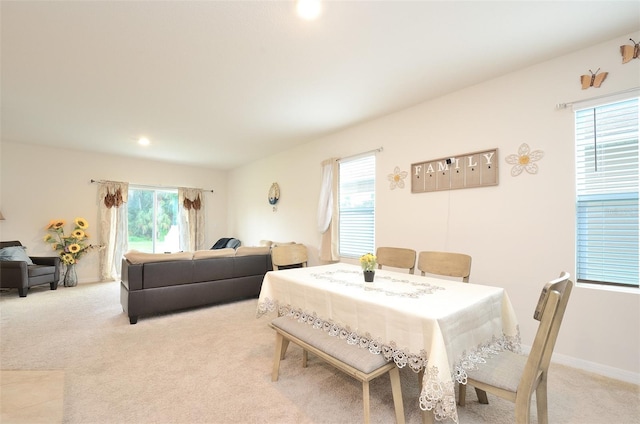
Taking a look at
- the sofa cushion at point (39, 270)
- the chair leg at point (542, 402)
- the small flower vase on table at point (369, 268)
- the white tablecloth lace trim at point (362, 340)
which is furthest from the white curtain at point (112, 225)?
the chair leg at point (542, 402)

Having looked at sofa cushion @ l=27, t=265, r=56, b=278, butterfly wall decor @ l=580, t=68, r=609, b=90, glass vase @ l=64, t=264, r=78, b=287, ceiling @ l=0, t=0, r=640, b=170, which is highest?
ceiling @ l=0, t=0, r=640, b=170

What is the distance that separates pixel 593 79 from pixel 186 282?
14.7 feet

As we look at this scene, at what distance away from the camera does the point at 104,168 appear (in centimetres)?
578

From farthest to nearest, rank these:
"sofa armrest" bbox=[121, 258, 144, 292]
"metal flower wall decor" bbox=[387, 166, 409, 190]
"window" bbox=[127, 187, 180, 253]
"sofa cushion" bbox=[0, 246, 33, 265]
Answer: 1. "window" bbox=[127, 187, 180, 253]
2. "sofa cushion" bbox=[0, 246, 33, 265]
3. "metal flower wall decor" bbox=[387, 166, 409, 190]
4. "sofa armrest" bbox=[121, 258, 144, 292]

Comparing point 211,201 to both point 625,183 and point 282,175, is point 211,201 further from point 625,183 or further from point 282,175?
point 625,183

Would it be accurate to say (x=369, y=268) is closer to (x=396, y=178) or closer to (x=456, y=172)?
(x=456, y=172)

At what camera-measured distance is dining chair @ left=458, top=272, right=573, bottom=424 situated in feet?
3.83

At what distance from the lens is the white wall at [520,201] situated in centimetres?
216

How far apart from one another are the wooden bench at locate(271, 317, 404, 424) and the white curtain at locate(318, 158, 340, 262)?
7.69 feet

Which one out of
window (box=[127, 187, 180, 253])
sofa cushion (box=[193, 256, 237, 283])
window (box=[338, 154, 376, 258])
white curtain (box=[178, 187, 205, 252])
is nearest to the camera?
sofa cushion (box=[193, 256, 237, 283])

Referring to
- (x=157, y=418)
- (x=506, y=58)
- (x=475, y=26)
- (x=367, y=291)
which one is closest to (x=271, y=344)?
(x=157, y=418)

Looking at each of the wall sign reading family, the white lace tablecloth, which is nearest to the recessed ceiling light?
the white lace tablecloth

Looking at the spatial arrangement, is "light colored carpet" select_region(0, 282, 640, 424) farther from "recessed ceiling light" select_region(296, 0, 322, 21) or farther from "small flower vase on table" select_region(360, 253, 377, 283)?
"recessed ceiling light" select_region(296, 0, 322, 21)

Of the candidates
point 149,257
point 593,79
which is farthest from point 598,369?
point 149,257
